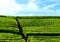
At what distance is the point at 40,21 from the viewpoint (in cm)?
3519

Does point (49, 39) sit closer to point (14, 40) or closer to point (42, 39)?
point (42, 39)

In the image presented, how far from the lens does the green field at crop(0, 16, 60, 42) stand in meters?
25.4

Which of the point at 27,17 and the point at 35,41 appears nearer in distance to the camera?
the point at 35,41

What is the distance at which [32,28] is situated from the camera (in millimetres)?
31016

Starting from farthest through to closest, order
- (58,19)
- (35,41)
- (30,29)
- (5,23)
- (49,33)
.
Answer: (58,19) → (5,23) → (30,29) → (49,33) → (35,41)

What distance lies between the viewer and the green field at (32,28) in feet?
83.2

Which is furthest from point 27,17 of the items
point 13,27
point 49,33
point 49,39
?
point 49,39

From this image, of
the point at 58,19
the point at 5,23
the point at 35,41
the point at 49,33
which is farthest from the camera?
the point at 58,19

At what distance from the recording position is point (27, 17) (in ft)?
126

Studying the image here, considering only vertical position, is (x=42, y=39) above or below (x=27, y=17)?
below

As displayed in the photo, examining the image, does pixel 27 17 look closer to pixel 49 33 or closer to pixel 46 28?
pixel 46 28

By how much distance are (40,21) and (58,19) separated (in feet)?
11.5

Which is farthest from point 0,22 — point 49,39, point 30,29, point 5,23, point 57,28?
point 49,39

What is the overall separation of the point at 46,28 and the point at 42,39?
539 centimetres
